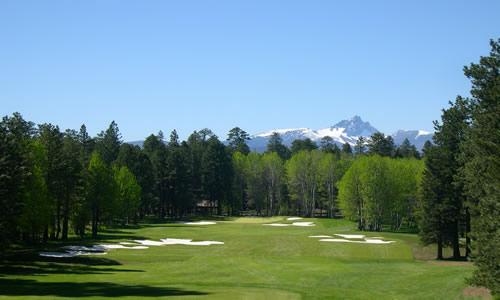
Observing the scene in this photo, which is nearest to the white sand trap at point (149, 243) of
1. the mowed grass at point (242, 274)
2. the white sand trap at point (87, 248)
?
the mowed grass at point (242, 274)

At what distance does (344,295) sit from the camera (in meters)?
31.2

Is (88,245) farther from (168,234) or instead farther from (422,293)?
(422,293)

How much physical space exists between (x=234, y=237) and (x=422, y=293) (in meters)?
42.2

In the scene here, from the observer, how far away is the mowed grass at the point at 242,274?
30.5m

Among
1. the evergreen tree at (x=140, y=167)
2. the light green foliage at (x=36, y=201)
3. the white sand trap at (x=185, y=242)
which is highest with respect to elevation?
the evergreen tree at (x=140, y=167)

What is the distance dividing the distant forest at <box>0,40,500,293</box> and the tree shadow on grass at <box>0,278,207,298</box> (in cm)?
1007

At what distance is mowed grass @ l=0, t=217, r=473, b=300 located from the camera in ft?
100

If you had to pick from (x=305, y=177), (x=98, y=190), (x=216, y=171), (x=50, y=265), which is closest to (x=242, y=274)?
(x=50, y=265)

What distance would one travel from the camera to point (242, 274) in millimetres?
40406

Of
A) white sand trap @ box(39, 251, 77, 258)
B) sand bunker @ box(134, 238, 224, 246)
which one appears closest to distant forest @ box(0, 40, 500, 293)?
white sand trap @ box(39, 251, 77, 258)

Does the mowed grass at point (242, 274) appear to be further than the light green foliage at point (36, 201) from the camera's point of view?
No

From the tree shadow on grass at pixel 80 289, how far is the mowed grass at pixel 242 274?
0.05m

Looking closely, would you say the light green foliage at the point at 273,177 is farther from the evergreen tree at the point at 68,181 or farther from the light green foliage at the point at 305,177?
the evergreen tree at the point at 68,181

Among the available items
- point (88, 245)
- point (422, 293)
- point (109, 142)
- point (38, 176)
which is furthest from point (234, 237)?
point (109, 142)
